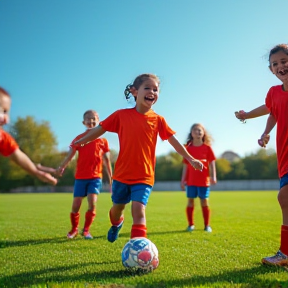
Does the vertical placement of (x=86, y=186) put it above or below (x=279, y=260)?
above

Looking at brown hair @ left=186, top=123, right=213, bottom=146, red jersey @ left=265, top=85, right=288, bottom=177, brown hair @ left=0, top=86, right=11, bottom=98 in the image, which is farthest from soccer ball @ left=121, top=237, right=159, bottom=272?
brown hair @ left=186, top=123, right=213, bottom=146

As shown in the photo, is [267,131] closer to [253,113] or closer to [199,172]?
[253,113]

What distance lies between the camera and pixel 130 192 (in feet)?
15.0

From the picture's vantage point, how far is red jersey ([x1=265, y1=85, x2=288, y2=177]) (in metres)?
4.09

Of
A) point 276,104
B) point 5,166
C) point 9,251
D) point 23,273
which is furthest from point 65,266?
point 5,166

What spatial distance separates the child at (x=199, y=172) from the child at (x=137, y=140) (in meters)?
3.53

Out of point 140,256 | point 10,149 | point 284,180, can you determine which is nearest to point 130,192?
point 140,256

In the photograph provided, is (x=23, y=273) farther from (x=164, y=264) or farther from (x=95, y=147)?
(x=95, y=147)

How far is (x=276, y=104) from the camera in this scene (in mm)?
4254

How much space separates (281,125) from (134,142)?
175cm

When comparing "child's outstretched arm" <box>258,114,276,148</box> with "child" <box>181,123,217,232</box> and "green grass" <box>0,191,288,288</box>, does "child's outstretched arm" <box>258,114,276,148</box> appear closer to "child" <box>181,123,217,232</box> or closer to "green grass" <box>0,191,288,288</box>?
"green grass" <box>0,191,288,288</box>

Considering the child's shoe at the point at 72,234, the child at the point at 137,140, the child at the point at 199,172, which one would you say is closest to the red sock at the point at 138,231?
the child at the point at 137,140

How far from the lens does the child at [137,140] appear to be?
4391 millimetres

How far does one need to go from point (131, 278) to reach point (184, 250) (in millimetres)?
1729
